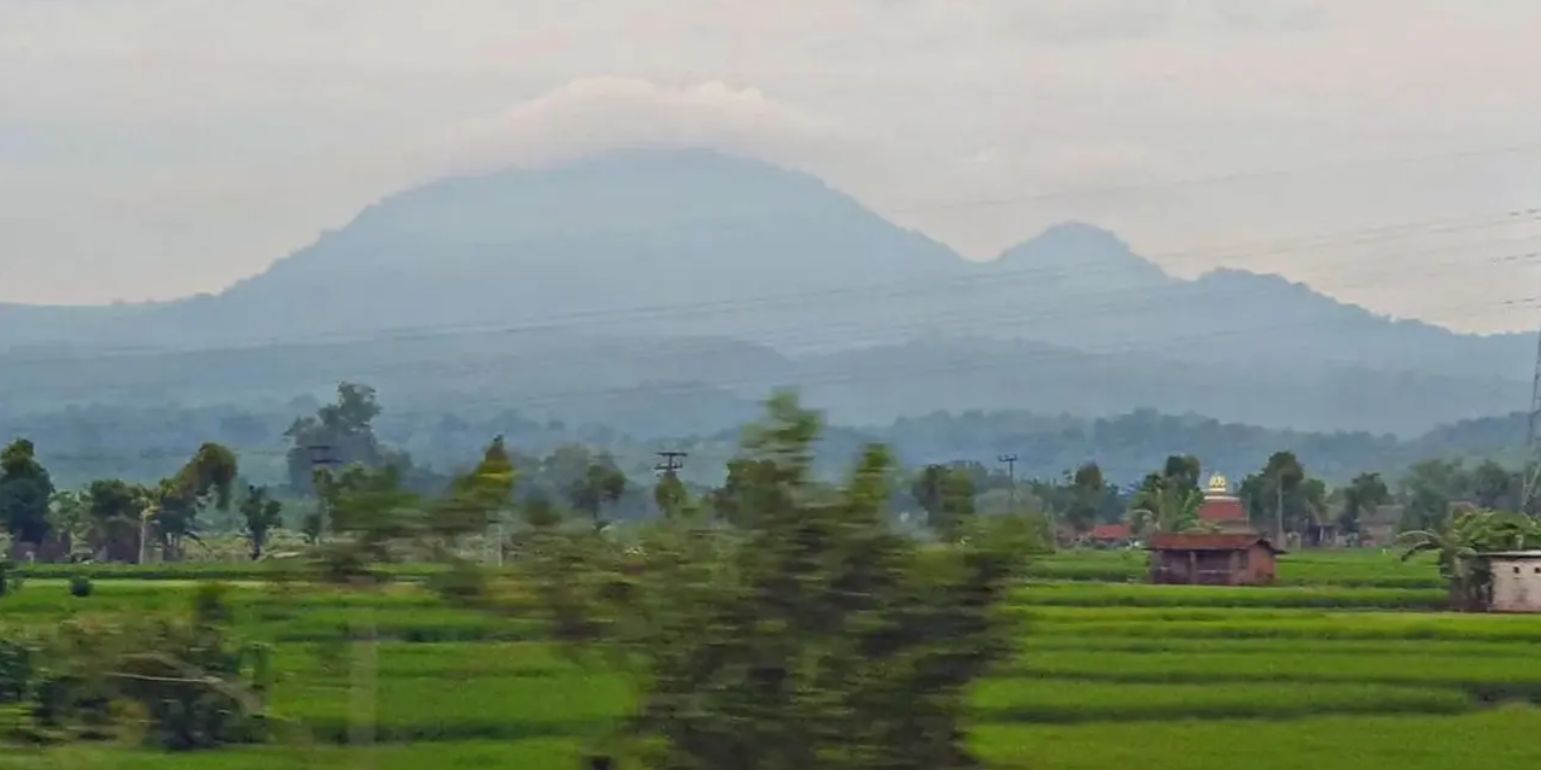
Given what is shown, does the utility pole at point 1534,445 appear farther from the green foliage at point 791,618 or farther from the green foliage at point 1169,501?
the green foliage at point 791,618

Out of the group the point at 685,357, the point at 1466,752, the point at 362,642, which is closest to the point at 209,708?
the point at 362,642

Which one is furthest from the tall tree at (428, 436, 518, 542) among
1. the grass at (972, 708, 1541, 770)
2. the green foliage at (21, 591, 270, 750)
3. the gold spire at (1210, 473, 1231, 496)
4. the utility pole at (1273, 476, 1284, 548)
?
the gold spire at (1210, 473, 1231, 496)

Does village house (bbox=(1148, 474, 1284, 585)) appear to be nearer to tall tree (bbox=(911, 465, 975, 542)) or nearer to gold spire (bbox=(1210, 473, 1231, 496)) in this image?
gold spire (bbox=(1210, 473, 1231, 496))

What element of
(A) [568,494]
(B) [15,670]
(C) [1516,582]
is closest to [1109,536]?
Answer: (C) [1516,582]

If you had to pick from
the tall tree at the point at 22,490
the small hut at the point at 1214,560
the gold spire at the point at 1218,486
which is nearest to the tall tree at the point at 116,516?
the tall tree at the point at 22,490

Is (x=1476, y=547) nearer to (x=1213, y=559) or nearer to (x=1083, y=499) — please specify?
(x=1213, y=559)

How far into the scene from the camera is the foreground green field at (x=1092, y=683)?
8773 mm

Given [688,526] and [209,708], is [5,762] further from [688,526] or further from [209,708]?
[688,526]

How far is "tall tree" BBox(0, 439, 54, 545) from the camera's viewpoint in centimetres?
3891

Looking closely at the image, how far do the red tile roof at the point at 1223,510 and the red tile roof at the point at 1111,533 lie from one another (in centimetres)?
385

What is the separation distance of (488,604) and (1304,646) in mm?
21980

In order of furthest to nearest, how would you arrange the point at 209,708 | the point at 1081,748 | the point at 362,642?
1. the point at 1081,748
2. the point at 209,708
3. the point at 362,642

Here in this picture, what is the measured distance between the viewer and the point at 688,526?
8.09 metres

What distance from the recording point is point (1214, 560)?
149 ft
